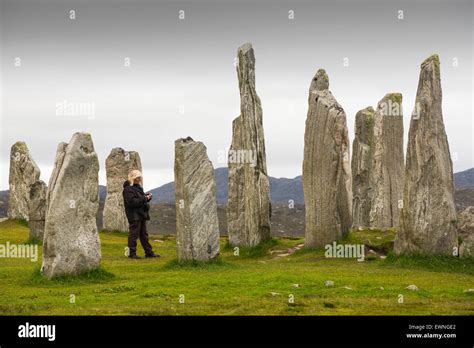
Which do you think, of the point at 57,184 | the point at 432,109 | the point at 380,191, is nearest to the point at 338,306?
the point at 57,184

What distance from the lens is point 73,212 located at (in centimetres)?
2236

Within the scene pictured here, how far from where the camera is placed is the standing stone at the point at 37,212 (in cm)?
3459

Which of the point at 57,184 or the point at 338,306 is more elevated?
the point at 57,184

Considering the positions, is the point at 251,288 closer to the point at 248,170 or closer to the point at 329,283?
the point at 329,283

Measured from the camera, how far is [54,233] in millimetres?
22172

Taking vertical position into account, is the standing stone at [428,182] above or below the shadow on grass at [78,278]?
above

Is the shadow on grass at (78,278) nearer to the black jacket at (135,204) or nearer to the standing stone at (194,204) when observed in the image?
the standing stone at (194,204)

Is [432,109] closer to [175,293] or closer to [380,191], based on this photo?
[175,293]

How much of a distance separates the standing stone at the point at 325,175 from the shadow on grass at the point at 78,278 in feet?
32.8

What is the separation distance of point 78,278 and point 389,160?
21.7 m

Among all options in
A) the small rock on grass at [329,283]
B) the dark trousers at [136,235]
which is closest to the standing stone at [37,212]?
the dark trousers at [136,235]

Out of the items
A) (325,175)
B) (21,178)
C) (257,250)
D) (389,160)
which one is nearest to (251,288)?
(325,175)

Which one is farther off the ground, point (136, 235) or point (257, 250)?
point (136, 235)
